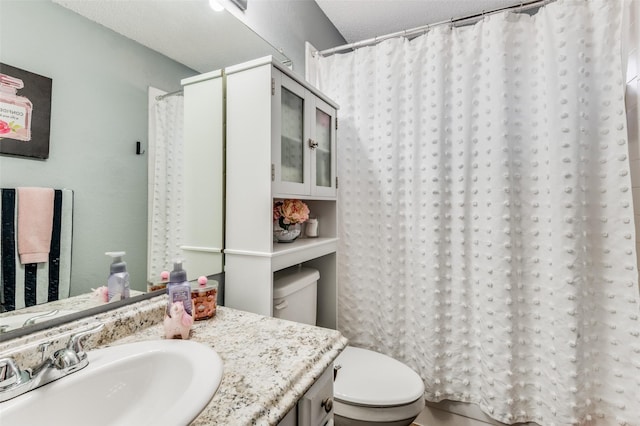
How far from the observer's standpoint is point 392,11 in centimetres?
183

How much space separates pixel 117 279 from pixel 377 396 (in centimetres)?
93

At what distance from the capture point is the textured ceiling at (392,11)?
177 centimetres

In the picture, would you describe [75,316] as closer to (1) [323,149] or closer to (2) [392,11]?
(1) [323,149]

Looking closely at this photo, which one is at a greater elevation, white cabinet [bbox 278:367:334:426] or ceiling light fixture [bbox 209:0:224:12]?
ceiling light fixture [bbox 209:0:224:12]

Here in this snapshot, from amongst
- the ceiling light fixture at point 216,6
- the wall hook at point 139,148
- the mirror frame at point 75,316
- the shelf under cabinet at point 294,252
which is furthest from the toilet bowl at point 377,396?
the ceiling light fixture at point 216,6

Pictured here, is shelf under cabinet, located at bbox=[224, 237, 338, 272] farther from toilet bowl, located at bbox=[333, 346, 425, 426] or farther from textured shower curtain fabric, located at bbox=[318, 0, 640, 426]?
toilet bowl, located at bbox=[333, 346, 425, 426]

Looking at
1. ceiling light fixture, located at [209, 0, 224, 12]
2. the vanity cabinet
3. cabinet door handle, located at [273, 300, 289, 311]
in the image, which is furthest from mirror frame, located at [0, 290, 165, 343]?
ceiling light fixture, located at [209, 0, 224, 12]

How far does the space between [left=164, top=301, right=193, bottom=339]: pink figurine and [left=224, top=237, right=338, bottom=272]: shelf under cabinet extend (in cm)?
36

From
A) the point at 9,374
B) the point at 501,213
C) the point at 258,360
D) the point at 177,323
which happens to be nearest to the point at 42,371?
the point at 9,374

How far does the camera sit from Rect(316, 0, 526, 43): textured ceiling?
1.77 meters

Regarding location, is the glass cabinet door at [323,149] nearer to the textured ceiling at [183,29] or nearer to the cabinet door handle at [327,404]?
the textured ceiling at [183,29]

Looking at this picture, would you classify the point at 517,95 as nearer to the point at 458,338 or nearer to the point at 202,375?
the point at 458,338

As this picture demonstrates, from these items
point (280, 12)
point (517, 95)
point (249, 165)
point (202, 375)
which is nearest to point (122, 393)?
point (202, 375)

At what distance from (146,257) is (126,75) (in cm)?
51
